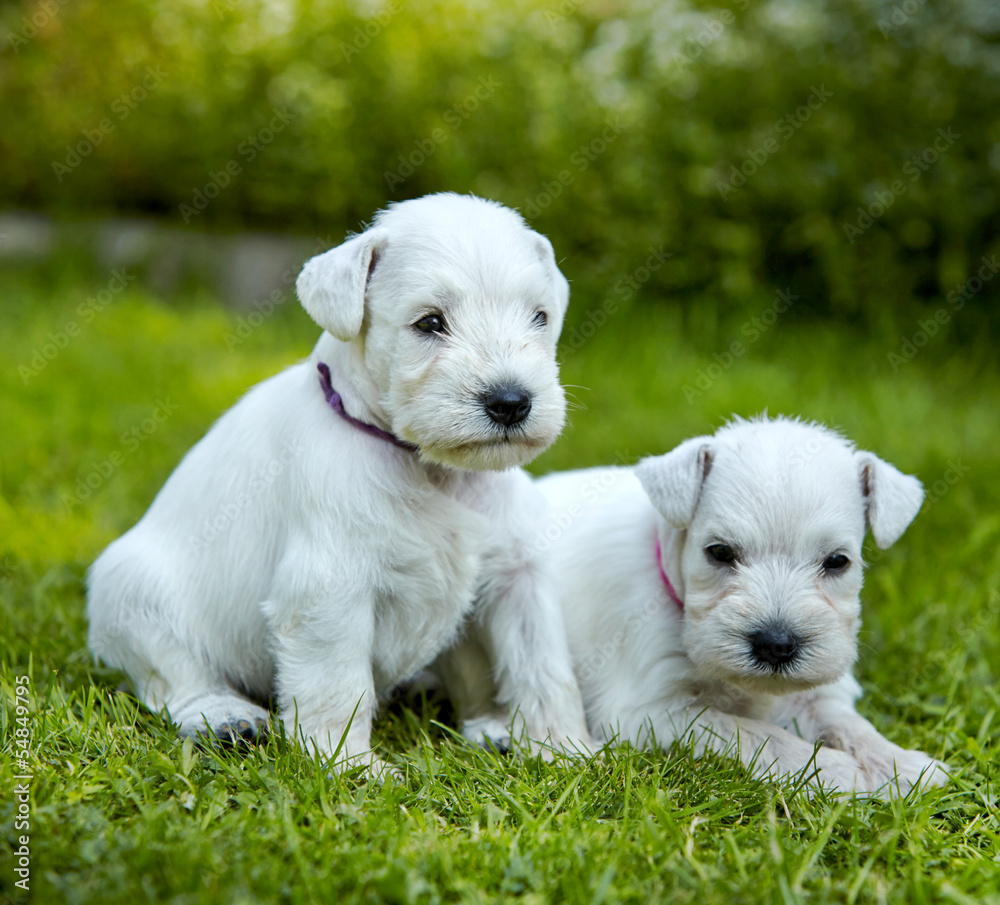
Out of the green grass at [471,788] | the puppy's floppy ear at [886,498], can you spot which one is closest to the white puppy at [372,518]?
the green grass at [471,788]

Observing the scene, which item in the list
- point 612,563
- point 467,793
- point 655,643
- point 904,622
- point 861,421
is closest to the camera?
point 467,793

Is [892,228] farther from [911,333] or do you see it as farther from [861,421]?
[861,421]

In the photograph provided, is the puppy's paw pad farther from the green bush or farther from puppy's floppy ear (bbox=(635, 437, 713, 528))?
the green bush

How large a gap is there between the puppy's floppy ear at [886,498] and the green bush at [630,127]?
520 centimetres

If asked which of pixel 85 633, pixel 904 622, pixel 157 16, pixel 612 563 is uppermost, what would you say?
pixel 157 16

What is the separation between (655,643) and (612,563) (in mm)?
453

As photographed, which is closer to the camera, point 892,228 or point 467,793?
point 467,793

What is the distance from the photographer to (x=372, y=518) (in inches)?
138

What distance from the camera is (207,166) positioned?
11164 millimetres

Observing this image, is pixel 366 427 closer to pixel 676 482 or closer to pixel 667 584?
pixel 676 482

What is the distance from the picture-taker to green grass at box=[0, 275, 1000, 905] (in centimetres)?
273

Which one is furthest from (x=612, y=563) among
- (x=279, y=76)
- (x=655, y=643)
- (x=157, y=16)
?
(x=157, y=16)

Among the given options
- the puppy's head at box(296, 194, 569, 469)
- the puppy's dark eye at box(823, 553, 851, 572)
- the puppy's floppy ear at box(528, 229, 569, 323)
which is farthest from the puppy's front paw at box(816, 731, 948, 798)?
the puppy's floppy ear at box(528, 229, 569, 323)

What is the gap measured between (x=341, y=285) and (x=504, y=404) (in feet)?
2.35
